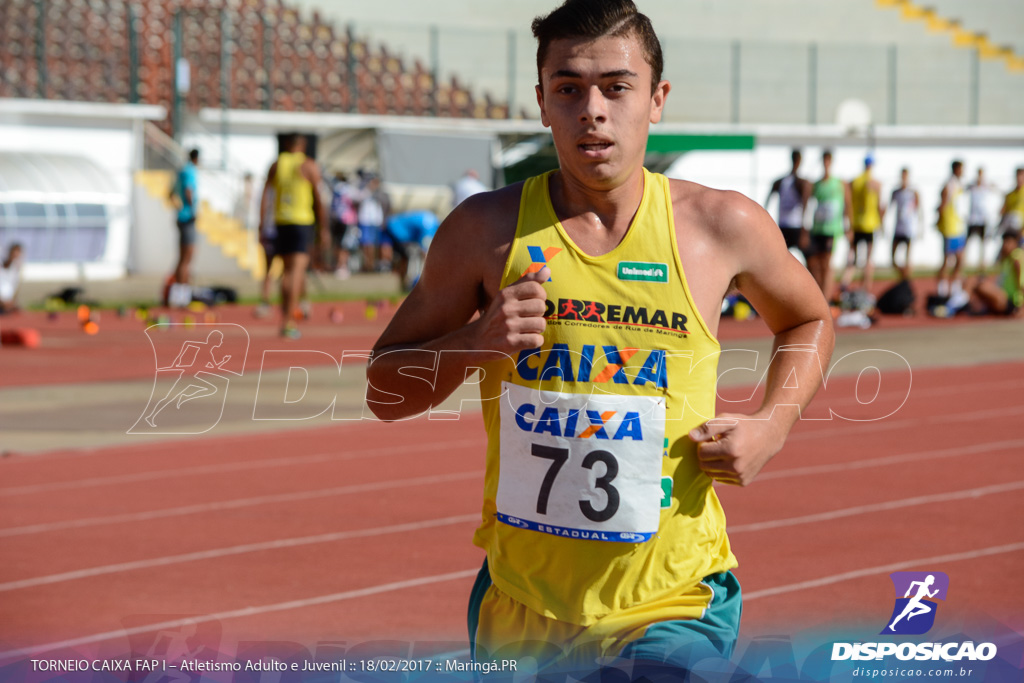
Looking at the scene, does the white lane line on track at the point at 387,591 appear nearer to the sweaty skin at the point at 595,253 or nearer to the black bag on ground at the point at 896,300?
the sweaty skin at the point at 595,253

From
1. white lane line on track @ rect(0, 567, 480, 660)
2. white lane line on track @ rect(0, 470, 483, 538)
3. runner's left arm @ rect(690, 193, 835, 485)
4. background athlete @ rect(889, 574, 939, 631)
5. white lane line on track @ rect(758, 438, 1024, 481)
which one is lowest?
white lane line on track @ rect(0, 567, 480, 660)

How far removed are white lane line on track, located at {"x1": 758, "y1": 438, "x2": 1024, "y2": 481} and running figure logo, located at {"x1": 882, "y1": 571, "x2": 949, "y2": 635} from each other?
1.96 m

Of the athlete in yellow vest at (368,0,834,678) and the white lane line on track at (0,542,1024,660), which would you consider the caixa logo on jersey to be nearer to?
the white lane line on track at (0,542,1024,660)

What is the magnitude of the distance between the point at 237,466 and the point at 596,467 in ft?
18.1

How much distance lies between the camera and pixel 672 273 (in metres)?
2.43

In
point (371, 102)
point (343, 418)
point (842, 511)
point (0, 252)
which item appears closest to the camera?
point (842, 511)

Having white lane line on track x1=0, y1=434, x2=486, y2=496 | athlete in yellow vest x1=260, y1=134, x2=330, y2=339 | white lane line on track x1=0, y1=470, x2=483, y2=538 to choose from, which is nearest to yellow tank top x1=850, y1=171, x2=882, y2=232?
athlete in yellow vest x1=260, y1=134, x2=330, y2=339

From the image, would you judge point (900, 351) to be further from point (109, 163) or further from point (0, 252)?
point (109, 163)

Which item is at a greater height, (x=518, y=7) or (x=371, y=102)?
(x=518, y=7)

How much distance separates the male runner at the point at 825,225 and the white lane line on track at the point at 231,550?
33.4 feet

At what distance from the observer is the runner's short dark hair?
242 cm

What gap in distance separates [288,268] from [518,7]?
26902 mm

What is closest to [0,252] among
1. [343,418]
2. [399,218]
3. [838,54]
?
[399,218]

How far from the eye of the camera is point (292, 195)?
515 inches
